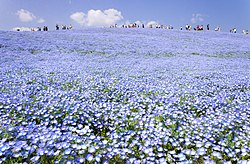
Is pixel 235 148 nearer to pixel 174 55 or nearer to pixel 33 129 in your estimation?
pixel 33 129

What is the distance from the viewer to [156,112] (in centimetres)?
542

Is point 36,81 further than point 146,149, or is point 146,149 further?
point 36,81

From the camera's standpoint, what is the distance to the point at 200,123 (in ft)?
16.0

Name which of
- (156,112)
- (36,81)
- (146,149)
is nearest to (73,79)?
(36,81)

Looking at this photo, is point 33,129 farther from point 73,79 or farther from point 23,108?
point 73,79

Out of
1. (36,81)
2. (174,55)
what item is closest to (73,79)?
(36,81)

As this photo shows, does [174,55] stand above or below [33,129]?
above

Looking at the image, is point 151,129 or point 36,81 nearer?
point 151,129

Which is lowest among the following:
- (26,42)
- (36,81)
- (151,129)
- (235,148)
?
(235,148)

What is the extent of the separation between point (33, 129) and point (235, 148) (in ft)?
10.5

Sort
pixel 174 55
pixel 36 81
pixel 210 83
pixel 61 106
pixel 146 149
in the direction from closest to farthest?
1. pixel 146 149
2. pixel 61 106
3. pixel 36 81
4. pixel 210 83
5. pixel 174 55

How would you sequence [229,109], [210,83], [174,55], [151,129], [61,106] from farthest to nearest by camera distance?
[174,55], [210,83], [229,109], [61,106], [151,129]

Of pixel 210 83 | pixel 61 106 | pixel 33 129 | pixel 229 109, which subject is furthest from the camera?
pixel 210 83

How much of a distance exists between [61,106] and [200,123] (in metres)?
2.71
